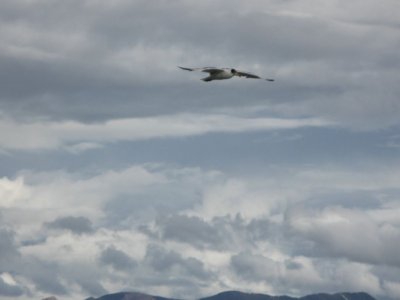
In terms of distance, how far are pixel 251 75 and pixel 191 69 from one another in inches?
662

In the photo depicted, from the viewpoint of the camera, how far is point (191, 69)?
112 meters

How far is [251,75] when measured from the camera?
4963 inches

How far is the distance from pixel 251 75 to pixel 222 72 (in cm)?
465

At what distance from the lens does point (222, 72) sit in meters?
125

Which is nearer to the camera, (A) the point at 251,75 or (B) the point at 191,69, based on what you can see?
(B) the point at 191,69

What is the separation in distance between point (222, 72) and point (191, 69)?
1360 centimetres

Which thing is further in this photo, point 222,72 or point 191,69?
point 222,72

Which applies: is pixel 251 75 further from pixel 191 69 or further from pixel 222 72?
pixel 191 69

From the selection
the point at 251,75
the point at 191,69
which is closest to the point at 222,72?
the point at 251,75
